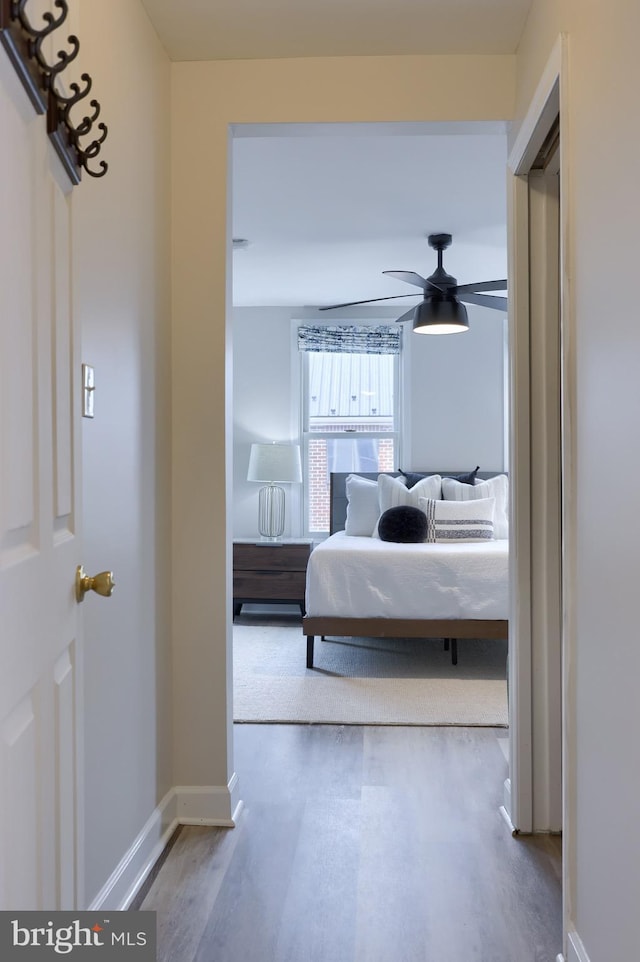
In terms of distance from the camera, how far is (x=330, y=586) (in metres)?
4.43

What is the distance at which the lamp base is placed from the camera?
647 cm

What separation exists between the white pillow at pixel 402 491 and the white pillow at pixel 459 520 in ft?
0.66

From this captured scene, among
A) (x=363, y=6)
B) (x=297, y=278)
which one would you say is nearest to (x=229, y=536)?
(x=363, y=6)

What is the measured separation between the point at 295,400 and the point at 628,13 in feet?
17.5

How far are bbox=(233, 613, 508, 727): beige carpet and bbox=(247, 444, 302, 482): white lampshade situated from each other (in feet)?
4.25

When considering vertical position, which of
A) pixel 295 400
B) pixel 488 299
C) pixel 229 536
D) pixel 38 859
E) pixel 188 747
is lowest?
pixel 188 747

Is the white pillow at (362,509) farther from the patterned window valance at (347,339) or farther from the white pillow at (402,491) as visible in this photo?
the patterned window valance at (347,339)

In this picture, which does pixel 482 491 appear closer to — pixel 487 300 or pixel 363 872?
pixel 487 300

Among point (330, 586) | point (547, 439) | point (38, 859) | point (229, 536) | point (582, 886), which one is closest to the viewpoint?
point (38, 859)

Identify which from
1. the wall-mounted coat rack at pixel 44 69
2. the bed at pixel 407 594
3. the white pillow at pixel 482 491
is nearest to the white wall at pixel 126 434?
the wall-mounted coat rack at pixel 44 69

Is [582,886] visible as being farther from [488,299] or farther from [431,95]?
[488,299]

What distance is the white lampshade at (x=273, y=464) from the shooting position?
6176mm

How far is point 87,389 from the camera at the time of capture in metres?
1.79

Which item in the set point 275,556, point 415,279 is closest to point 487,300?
point 415,279
